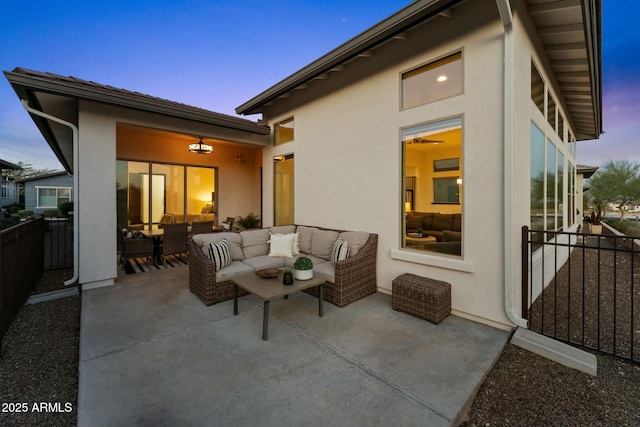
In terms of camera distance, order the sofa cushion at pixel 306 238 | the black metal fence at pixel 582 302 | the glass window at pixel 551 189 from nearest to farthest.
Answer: the black metal fence at pixel 582 302
the glass window at pixel 551 189
the sofa cushion at pixel 306 238

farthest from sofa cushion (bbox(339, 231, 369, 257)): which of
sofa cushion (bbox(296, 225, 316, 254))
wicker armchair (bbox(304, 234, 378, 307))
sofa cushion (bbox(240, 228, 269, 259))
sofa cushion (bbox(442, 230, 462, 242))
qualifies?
sofa cushion (bbox(240, 228, 269, 259))


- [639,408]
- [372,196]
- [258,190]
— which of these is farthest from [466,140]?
[258,190]

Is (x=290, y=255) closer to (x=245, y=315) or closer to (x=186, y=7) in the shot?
(x=245, y=315)

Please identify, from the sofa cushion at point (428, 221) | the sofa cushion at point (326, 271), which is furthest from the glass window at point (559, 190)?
the sofa cushion at point (326, 271)

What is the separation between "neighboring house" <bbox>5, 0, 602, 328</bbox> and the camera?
3.31 m

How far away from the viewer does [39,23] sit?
10.8 meters

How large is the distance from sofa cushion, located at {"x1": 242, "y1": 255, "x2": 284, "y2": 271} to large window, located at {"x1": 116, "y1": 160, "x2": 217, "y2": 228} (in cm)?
468

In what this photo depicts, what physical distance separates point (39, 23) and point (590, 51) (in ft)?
58.8

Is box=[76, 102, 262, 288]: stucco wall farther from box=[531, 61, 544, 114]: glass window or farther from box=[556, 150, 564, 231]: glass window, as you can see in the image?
box=[556, 150, 564, 231]: glass window

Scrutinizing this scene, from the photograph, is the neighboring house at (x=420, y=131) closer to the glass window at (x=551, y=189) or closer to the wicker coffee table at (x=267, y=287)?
the glass window at (x=551, y=189)

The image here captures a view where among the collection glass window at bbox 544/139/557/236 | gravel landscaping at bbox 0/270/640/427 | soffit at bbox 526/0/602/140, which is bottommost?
gravel landscaping at bbox 0/270/640/427

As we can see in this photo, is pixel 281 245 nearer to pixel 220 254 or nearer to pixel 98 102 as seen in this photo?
pixel 220 254

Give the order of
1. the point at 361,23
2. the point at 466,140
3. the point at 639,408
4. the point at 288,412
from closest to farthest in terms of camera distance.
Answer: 1. the point at 288,412
2. the point at 639,408
3. the point at 466,140
4. the point at 361,23

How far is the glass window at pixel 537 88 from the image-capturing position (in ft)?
13.2
